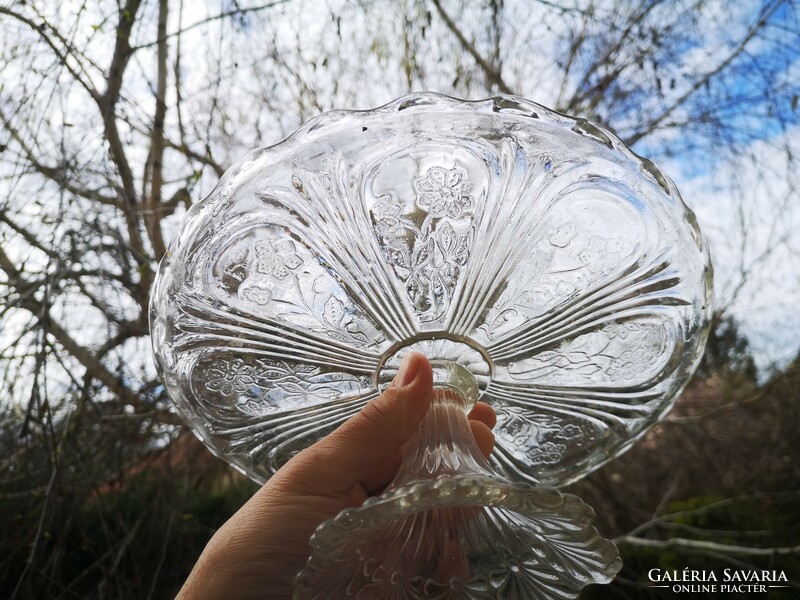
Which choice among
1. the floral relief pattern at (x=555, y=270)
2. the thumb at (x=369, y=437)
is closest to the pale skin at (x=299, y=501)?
the thumb at (x=369, y=437)

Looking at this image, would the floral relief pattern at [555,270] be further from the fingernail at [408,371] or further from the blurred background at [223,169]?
the blurred background at [223,169]

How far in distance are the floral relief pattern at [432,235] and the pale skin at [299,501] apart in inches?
2.9

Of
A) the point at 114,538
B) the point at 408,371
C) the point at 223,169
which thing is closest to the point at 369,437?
the point at 408,371

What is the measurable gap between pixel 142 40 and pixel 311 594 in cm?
119

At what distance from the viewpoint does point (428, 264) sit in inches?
26.0

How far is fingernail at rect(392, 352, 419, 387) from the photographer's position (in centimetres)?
63

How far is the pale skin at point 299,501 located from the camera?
2.07ft

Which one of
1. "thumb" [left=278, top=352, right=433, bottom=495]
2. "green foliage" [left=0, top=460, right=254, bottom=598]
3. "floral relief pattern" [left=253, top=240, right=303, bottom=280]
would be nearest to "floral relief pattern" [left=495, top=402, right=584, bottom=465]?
"thumb" [left=278, top=352, right=433, bottom=495]

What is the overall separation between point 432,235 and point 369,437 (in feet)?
0.69

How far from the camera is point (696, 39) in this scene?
1703 millimetres

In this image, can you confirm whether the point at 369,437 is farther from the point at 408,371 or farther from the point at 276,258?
the point at 276,258

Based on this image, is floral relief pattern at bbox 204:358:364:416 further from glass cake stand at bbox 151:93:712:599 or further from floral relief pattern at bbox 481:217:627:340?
floral relief pattern at bbox 481:217:627:340

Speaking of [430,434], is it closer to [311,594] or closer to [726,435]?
[311,594]

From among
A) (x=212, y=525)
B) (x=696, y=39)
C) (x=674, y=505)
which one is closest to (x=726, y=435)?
(x=674, y=505)
